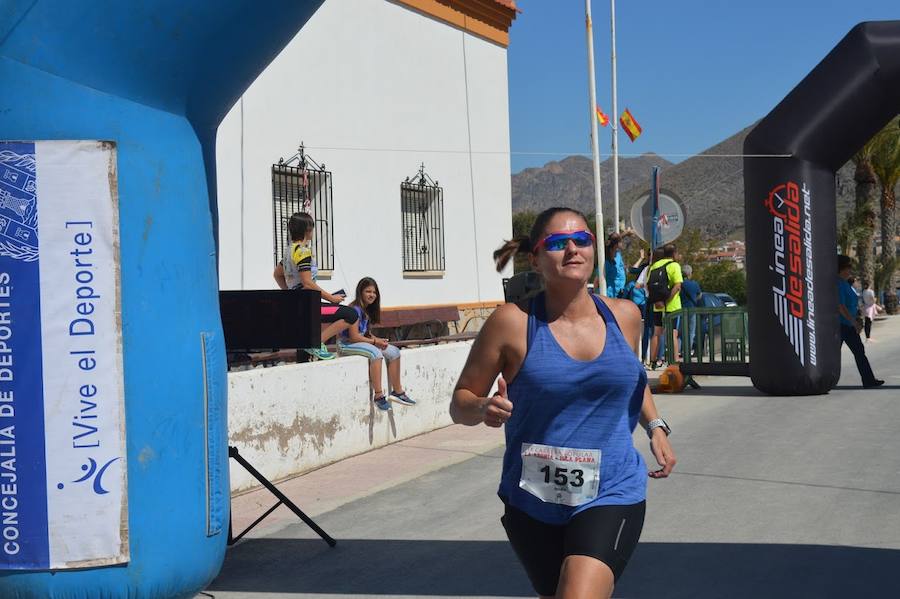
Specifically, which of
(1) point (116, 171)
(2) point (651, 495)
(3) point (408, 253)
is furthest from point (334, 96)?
(1) point (116, 171)

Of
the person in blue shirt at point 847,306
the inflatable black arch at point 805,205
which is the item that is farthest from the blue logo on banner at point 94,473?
the person in blue shirt at point 847,306

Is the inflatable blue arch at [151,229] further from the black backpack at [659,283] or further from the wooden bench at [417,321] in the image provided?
the black backpack at [659,283]

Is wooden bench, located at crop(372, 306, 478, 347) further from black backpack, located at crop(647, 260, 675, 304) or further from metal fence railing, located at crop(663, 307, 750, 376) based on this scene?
metal fence railing, located at crop(663, 307, 750, 376)

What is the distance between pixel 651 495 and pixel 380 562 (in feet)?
7.61

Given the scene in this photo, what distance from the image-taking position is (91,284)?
4133 mm

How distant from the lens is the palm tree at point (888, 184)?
128 feet

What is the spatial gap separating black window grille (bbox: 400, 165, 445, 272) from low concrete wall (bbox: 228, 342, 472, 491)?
6.83 metres

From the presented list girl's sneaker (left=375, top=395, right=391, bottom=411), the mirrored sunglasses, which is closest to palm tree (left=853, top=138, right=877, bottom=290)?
girl's sneaker (left=375, top=395, right=391, bottom=411)

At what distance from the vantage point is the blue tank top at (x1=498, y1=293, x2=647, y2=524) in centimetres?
360

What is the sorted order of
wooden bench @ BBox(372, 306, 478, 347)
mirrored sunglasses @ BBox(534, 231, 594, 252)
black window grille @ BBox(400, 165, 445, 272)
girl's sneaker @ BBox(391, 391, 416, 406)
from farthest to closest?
black window grille @ BBox(400, 165, 445, 272), wooden bench @ BBox(372, 306, 478, 347), girl's sneaker @ BBox(391, 391, 416, 406), mirrored sunglasses @ BBox(534, 231, 594, 252)

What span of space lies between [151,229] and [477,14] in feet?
51.5

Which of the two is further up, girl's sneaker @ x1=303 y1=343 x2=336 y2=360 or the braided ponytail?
the braided ponytail

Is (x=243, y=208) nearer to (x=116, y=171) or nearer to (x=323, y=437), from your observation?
(x=323, y=437)

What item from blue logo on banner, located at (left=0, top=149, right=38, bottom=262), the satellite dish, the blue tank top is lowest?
the blue tank top
